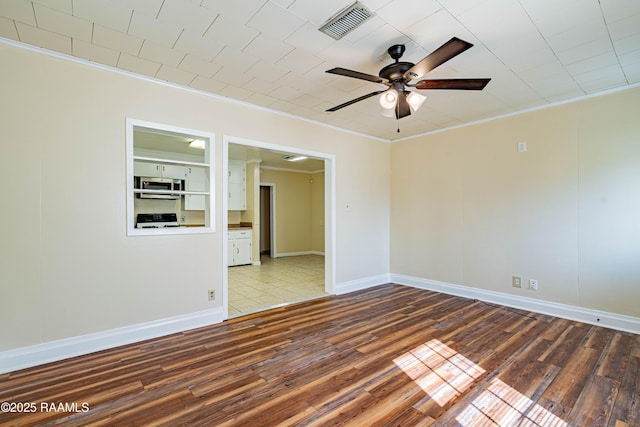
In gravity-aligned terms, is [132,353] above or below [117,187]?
below

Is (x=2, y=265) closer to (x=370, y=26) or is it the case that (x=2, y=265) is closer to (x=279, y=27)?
(x=279, y=27)

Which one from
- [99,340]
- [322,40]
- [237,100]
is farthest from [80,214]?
[322,40]

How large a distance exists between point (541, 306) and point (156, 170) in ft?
23.6

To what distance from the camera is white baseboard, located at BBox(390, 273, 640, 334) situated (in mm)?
3271

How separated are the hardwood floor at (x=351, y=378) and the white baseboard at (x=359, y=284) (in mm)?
1319

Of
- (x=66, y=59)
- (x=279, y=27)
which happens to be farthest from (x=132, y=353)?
(x=279, y=27)

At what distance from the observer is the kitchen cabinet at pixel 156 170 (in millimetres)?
6230

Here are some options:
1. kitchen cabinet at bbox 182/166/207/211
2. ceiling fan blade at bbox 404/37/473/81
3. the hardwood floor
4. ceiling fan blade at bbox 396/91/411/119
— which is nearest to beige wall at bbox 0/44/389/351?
the hardwood floor

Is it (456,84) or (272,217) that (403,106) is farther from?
(272,217)

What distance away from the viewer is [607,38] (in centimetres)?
235

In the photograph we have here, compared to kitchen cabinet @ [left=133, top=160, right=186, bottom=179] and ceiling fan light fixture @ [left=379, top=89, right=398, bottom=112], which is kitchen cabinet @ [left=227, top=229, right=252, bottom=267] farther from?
ceiling fan light fixture @ [left=379, top=89, right=398, bottom=112]

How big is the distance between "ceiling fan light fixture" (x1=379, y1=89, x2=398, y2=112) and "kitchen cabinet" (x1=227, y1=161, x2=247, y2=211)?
216 inches

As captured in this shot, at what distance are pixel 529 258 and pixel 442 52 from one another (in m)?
3.26

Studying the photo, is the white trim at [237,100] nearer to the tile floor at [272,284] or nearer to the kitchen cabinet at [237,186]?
the tile floor at [272,284]
